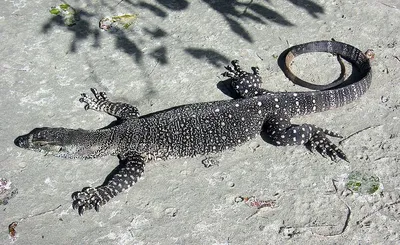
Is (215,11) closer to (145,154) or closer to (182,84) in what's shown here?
(182,84)

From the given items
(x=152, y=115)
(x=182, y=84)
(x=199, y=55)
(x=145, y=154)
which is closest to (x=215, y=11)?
(x=199, y=55)

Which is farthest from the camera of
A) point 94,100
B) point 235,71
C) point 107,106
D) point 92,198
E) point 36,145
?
point 235,71

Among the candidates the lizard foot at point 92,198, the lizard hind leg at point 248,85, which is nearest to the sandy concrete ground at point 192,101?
the lizard foot at point 92,198

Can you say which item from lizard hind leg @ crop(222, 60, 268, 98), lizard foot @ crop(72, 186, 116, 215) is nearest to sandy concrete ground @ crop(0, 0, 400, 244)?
lizard foot @ crop(72, 186, 116, 215)

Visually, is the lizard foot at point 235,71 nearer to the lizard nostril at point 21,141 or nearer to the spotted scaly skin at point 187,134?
the spotted scaly skin at point 187,134

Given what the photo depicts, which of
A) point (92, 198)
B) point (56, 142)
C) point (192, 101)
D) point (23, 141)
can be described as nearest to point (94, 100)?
point (56, 142)

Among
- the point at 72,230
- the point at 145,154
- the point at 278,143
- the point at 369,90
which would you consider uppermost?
the point at 369,90

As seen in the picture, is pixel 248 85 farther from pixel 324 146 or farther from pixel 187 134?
pixel 324 146
